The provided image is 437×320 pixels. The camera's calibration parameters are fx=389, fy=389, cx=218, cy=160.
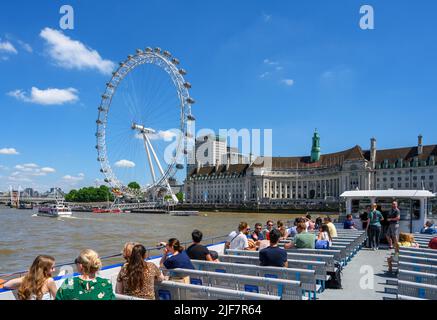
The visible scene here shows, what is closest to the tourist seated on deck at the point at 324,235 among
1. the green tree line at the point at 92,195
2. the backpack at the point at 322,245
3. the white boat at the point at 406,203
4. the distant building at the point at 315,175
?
the backpack at the point at 322,245

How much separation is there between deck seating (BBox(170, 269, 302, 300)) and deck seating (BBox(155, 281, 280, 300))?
0.64 metres

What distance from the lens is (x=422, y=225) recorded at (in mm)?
14758

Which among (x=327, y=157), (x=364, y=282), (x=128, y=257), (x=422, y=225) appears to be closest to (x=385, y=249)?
(x=422, y=225)

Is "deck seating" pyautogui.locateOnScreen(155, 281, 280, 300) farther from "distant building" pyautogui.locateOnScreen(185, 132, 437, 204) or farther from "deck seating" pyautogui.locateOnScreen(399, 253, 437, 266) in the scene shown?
"distant building" pyautogui.locateOnScreen(185, 132, 437, 204)

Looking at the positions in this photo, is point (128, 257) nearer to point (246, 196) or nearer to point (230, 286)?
point (230, 286)

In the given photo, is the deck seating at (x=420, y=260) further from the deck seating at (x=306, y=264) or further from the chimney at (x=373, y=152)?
the chimney at (x=373, y=152)

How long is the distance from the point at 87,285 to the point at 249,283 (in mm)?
2151

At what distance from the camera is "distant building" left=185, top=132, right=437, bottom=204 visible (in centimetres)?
10200

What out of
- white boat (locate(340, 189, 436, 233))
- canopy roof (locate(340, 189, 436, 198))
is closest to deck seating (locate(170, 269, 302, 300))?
white boat (locate(340, 189, 436, 233))

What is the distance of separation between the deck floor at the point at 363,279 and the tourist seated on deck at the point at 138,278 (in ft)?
11.1

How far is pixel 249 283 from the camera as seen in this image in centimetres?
516

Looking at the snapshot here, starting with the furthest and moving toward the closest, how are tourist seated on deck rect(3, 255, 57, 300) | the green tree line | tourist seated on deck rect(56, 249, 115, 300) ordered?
the green tree line, tourist seated on deck rect(3, 255, 57, 300), tourist seated on deck rect(56, 249, 115, 300)

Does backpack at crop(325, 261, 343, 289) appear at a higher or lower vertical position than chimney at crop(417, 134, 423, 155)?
lower
